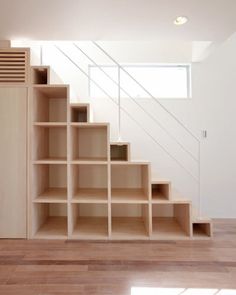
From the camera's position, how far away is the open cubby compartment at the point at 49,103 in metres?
2.56

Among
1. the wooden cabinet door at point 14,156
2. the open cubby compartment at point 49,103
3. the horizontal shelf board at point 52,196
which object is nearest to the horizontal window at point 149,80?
the open cubby compartment at point 49,103

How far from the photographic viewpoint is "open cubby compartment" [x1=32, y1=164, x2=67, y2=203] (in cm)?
254

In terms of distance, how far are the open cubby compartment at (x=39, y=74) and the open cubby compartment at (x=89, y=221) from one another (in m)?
1.41

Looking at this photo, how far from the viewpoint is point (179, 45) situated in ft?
10.9

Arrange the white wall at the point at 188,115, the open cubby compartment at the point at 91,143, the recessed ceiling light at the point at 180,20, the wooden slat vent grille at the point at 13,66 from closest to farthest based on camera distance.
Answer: the recessed ceiling light at the point at 180,20 → the wooden slat vent grille at the point at 13,66 → the open cubby compartment at the point at 91,143 → the white wall at the point at 188,115

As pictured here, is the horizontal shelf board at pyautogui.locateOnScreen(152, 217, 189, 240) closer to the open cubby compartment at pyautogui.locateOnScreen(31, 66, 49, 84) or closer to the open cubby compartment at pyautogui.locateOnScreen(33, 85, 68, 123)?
the open cubby compartment at pyautogui.locateOnScreen(33, 85, 68, 123)

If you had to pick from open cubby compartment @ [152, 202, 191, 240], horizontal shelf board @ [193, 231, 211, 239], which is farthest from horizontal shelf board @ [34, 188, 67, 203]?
horizontal shelf board @ [193, 231, 211, 239]

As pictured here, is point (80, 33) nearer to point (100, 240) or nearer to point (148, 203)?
point (148, 203)

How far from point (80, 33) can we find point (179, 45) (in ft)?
4.94

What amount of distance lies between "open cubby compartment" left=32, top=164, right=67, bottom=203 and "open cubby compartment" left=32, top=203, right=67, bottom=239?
0.13 metres

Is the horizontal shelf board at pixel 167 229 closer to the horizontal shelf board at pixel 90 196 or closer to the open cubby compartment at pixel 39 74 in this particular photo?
the horizontal shelf board at pixel 90 196

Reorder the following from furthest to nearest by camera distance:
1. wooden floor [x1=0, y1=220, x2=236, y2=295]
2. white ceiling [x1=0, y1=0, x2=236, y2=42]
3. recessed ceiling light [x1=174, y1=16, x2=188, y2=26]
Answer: recessed ceiling light [x1=174, y1=16, x2=188, y2=26] < white ceiling [x1=0, y1=0, x2=236, y2=42] < wooden floor [x1=0, y1=220, x2=236, y2=295]

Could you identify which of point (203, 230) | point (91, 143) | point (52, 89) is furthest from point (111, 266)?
point (52, 89)

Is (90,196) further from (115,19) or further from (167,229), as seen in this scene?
(115,19)
